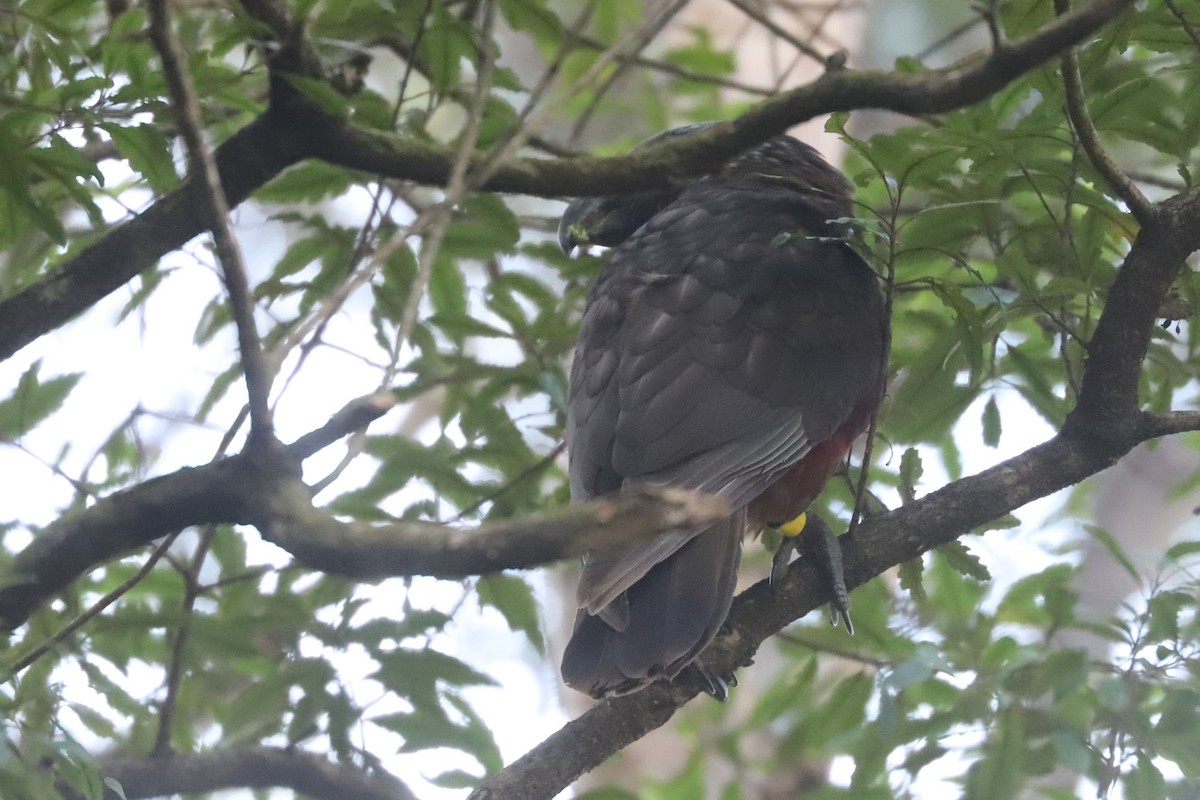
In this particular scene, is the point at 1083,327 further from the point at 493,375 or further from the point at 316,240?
the point at 316,240

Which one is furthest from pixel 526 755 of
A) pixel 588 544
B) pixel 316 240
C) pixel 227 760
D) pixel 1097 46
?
pixel 1097 46

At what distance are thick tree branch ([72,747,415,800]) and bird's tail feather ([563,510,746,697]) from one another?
812mm

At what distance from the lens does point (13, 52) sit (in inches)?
107

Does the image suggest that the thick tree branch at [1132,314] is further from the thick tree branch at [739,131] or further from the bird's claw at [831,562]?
the thick tree branch at [739,131]

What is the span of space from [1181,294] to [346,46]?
174 cm

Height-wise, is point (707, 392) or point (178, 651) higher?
point (707, 392)

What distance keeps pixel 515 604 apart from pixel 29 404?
1239 millimetres

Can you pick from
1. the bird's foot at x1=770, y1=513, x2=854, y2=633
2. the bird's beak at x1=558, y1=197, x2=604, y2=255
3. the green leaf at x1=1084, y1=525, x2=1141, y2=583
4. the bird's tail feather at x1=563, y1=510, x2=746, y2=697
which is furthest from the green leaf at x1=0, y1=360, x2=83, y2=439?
the green leaf at x1=1084, y1=525, x2=1141, y2=583

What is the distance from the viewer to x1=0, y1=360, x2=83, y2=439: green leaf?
2.75m

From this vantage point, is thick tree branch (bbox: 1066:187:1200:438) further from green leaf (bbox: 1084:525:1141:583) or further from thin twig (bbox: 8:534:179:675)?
thin twig (bbox: 8:534:179:675)

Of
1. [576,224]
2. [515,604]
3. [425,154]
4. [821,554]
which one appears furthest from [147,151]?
[821,554]

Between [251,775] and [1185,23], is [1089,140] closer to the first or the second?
[1185,23]

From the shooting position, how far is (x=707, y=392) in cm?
283

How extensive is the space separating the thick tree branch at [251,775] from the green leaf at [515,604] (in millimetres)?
478
